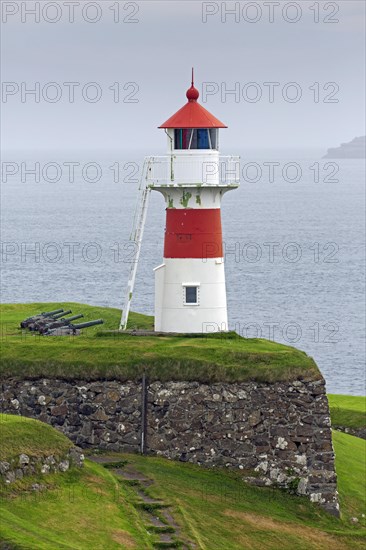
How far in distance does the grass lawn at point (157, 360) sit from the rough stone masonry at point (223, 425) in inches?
11.9

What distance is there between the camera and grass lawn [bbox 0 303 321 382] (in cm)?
4281

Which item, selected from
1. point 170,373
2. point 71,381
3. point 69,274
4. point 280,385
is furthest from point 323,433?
point 69,274

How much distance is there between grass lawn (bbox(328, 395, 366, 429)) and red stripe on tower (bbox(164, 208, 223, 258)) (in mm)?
11850

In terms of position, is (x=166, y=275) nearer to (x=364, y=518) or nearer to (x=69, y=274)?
(x=364, y=518)

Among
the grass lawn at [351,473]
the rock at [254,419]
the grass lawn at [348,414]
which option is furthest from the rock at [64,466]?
the grass lawn at [348,414]

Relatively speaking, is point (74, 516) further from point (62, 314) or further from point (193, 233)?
point (62, 314)

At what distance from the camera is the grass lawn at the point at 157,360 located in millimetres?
42812

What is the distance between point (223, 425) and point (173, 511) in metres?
6.00

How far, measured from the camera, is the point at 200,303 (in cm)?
4744

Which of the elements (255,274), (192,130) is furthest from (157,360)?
(255,274)

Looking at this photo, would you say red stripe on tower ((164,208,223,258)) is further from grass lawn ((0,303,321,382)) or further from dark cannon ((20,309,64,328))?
dark cannon ((20,309,64,328))

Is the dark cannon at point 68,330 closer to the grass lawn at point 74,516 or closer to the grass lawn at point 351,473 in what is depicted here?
the grass lawn at point 351,473

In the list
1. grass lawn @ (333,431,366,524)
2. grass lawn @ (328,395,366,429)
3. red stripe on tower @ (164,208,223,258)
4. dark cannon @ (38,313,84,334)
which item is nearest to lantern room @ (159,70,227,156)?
red stripe on tower @ (164,208,223,258)

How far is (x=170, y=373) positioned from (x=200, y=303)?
16.6 feet
